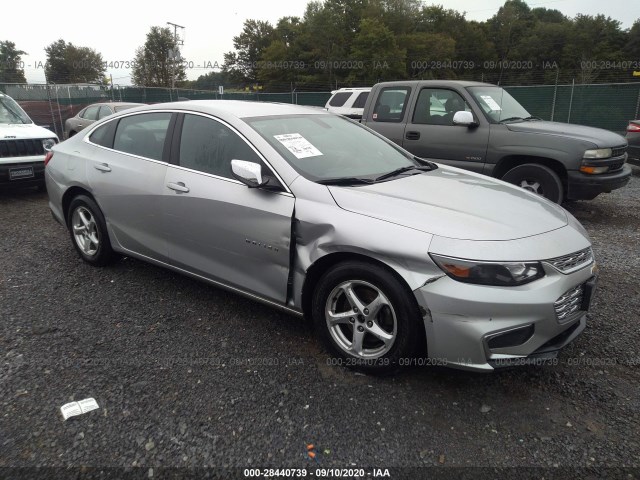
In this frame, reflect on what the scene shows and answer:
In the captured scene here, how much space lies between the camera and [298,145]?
3.26m

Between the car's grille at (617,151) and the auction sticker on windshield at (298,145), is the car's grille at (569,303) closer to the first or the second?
the auction sticker on windshield at (298,145)

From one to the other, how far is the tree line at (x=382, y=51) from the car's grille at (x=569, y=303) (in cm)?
4754

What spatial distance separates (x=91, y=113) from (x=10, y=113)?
430cm

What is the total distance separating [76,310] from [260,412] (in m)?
1.99

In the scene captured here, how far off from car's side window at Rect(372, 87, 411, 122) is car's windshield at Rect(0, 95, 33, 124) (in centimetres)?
620

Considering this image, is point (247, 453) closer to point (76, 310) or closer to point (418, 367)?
point (418, 367)

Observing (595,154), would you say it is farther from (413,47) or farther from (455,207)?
(413,47)

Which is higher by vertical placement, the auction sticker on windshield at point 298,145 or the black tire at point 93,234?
the auction sticker on windshield at point 298,145

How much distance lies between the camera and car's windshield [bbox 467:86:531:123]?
6.43m

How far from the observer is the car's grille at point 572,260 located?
2530 millimetres

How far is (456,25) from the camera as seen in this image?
251 feet

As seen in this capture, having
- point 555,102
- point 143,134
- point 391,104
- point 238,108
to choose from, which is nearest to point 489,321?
point 238,108

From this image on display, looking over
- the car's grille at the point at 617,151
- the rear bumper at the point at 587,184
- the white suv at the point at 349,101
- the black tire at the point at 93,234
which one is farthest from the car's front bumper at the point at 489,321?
the white suv at the point at 349,101

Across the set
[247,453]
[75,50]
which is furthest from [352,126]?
[75,50]
